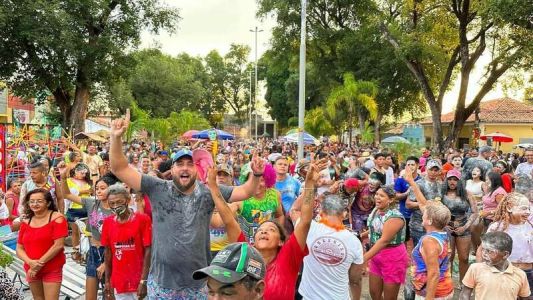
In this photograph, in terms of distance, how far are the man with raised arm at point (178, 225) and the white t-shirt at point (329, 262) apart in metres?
0.74

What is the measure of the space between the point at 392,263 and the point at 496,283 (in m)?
1.43

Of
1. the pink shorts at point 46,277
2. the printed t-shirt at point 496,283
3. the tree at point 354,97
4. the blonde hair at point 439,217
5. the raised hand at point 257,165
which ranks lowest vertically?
the pink shorts at point 46,277

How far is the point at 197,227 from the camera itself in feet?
12.1

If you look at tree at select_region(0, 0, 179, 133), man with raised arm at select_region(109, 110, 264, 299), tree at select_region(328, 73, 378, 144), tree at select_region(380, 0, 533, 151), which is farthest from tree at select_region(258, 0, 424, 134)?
man with raised arm at select_region(109, 110, 264, 299)

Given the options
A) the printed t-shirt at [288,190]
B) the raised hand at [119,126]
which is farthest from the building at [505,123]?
the raised hand at [119,126]

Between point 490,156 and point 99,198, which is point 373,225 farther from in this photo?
point 490,156

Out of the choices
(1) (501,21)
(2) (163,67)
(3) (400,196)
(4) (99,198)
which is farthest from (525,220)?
(2) (163,67)

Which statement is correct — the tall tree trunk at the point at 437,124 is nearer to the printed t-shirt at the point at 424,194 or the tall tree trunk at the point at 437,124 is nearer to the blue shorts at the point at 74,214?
the printed t-shirt at the point at 424,194

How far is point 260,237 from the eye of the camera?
3.53 meters

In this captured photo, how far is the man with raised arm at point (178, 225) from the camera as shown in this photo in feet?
11.9

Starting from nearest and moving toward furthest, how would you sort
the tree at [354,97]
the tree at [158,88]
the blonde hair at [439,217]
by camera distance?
the blonde hair at [439,217] → the tree at [354,97] → the tree at [158,88]

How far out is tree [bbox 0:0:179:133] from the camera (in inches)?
854

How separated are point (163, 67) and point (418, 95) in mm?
28254

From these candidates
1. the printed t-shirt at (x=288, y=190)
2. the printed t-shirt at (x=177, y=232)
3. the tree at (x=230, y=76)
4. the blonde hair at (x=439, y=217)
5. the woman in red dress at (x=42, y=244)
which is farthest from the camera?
the tree at (x=230, y=76)
